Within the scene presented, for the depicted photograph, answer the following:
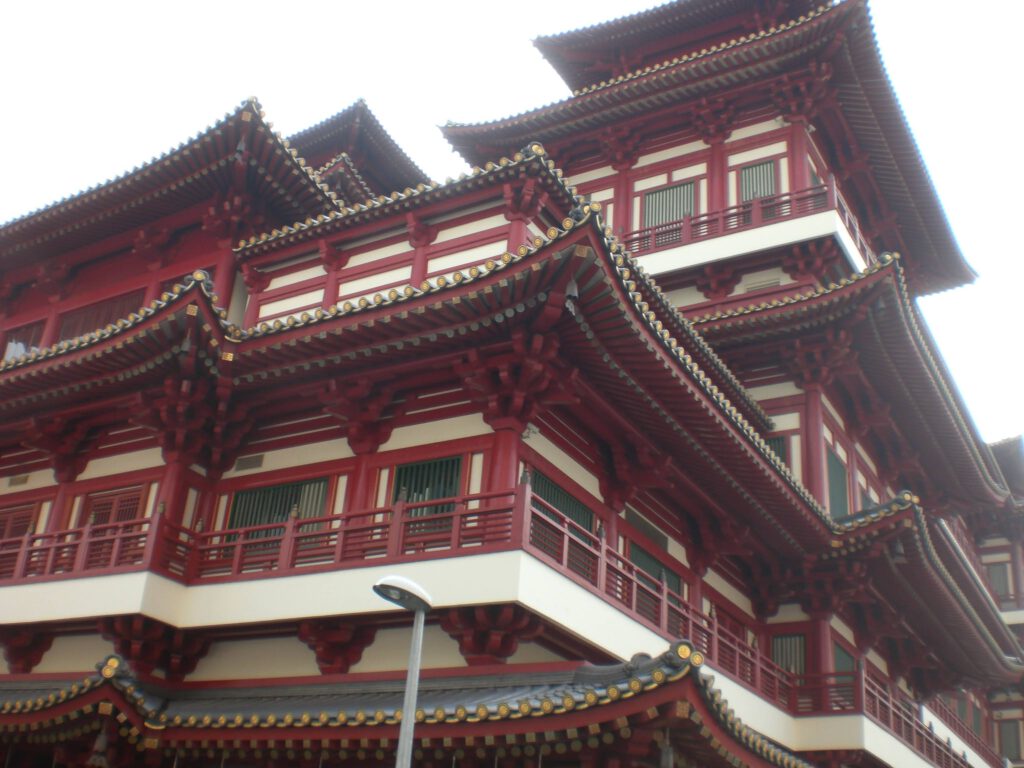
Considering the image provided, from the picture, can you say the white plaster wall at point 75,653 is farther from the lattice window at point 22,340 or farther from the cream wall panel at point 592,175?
the cream wall panel at point 592,175

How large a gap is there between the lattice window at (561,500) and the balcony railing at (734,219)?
11.5 meters

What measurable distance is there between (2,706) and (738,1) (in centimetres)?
2681

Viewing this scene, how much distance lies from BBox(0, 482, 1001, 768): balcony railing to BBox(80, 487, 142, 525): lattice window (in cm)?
28

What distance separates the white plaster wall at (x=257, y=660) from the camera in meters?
16.5

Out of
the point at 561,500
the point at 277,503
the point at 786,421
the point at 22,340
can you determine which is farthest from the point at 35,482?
the point at 786,421

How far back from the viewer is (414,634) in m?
11.4

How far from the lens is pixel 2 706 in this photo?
15.6 metres

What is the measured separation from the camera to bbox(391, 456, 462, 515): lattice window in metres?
16.4

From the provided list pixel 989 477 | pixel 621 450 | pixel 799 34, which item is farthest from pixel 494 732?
pixel 989 477

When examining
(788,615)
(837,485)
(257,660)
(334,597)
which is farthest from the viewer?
(837,485)

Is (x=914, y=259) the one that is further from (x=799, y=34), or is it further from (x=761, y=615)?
(x=761, y=615)

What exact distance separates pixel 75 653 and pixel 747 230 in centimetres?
1786

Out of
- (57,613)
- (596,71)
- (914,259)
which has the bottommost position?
(57,613)

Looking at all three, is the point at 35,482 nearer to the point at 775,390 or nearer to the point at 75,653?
the point at 75,653
